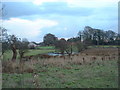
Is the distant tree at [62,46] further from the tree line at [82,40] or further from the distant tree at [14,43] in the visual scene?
the distant tree at [14,43]

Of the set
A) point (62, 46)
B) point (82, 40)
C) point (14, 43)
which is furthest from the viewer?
point (82, 40)

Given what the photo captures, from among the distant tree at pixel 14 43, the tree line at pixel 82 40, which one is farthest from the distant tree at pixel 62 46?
the distant tree at pixel 14 43

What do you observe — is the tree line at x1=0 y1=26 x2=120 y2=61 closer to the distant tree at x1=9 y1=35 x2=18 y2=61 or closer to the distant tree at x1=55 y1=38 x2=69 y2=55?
the distant tree at x1=55 y1=38 x2=69 y2=55

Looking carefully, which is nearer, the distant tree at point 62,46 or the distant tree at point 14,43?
the distant tree at point 14,43

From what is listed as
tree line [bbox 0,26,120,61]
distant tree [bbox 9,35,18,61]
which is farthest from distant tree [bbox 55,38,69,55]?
distant tree [bbox 9,35,18,61]

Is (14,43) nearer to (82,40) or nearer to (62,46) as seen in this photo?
(62,46)

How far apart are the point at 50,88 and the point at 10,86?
4.47 ft

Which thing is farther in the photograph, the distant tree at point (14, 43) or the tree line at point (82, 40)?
the tree line at point (82, 40)

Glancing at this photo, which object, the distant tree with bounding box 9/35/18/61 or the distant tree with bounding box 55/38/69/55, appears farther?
the distant tree with bounding box 55/38/69/55

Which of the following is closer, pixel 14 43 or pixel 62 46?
pixel 14 43

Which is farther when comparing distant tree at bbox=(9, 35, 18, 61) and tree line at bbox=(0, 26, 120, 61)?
tree line at bbox=(0, 26, 120, 61)

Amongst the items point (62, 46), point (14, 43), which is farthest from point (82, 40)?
point (14, 43)

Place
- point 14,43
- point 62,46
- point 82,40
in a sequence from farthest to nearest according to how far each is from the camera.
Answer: point 82,40 < point 62,46 < point 14,43

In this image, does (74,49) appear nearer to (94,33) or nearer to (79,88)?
(94,33)
